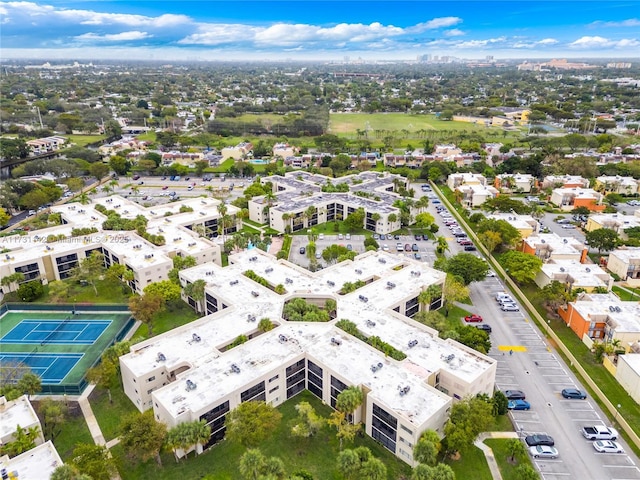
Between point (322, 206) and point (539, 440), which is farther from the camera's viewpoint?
point (322, 206)

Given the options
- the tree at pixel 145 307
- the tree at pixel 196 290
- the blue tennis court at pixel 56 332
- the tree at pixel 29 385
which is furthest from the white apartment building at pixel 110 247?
the tree at pixel 29 385

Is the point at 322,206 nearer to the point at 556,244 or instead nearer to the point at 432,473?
the point at 556,244

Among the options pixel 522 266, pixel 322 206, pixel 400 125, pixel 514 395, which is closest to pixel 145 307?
pixel 514 395

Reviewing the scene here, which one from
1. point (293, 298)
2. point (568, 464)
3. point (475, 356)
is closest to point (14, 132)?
point (293, 298)

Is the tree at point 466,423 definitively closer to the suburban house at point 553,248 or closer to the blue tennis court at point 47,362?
the suburban house at point 553,248

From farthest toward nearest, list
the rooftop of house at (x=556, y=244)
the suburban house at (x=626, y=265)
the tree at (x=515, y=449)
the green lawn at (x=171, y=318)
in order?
the rooftop of house at (x=556, y=244) → the suburban house at (x=626, y=265) → the green lawn at (x=171, y=318) → the tree at (x=515, y=449)

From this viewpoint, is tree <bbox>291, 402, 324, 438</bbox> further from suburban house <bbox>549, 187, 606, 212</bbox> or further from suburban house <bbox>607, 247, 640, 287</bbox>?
suburban house <bbox>549, 187, 606, 212</bbox>
